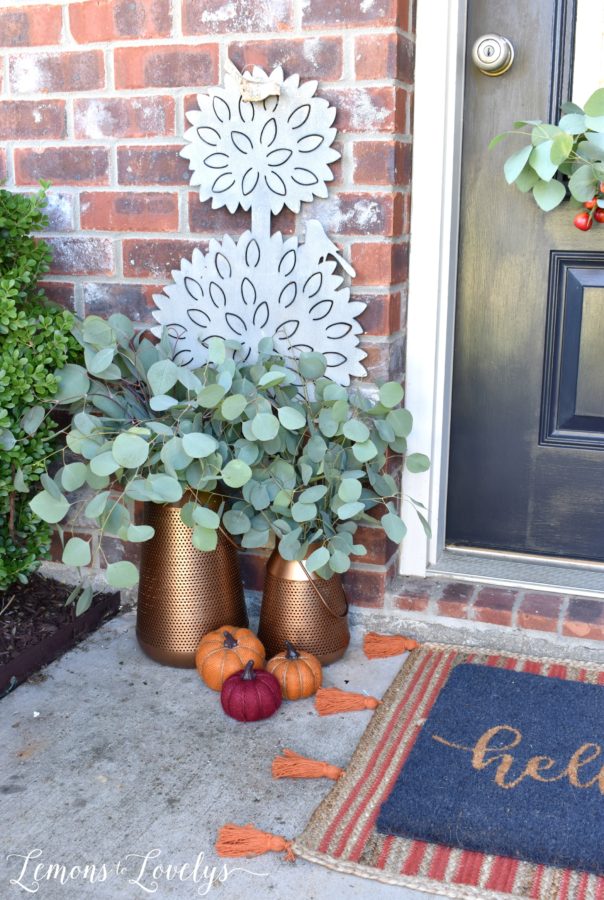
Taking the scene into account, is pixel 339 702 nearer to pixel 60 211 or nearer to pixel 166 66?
pixel 60 211

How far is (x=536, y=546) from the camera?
2.27m

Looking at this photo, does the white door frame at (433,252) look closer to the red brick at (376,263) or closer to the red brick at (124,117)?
the red brick at (376,263)

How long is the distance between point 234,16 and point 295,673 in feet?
4.52

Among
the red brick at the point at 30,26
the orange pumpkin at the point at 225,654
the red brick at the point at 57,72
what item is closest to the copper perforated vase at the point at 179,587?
the orange pumpkin at the point at 225,654

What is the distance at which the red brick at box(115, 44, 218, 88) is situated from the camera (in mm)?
2012

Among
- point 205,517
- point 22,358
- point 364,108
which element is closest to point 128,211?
point 22,358

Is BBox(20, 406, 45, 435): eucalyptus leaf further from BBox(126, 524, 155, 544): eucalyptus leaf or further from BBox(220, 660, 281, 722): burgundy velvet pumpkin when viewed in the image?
BBox(220, 660, 281, 722): burgundy velvet pumpkin

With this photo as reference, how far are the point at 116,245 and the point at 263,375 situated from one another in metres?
0.57

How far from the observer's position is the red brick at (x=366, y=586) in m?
2.13

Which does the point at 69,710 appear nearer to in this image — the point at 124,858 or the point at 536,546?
the point at 124,858

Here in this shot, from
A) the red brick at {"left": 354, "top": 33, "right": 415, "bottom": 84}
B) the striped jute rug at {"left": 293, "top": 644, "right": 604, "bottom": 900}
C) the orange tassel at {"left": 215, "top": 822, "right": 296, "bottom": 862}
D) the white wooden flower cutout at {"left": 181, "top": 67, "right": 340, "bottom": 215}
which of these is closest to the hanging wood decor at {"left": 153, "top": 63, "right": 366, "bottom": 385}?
the white wooden flower cutout at {"left": 181, "top": 67, "right": 340, "bottom": 215}

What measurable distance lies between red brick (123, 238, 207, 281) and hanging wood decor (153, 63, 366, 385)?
48mm

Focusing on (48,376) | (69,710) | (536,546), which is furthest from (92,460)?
(536,546)

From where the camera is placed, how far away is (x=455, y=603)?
2102mm
